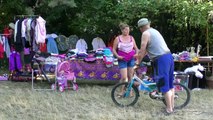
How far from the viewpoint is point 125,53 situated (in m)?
7.89

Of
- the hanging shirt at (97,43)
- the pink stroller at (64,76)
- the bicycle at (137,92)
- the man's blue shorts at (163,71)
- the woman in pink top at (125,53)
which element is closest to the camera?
the man's blue shorts at (163,71)

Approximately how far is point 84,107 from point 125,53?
4.73 ft

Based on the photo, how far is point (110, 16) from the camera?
38.2 feet

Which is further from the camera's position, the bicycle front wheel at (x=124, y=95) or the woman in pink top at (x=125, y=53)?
the woman in pink top at (x=125, y=53)

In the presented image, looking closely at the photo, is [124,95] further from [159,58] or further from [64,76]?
[64,76]

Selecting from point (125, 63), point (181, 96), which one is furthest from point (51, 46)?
point (181, 96)

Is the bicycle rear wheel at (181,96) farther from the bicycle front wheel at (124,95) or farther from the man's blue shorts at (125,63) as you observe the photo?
the man's blue shorts at (125,63)

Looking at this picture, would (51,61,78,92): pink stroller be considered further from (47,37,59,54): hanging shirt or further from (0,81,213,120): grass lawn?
(47,37,59,54): hanging shirt

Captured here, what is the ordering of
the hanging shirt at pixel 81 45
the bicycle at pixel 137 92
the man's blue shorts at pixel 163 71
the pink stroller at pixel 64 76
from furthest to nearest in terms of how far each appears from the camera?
1. the hanging shirt at pixel 81 45
2. the pink stroller at pixel 64 76
3. the bicycle at pixel 137 92
4. the man's blue shorts at pixel 163 71

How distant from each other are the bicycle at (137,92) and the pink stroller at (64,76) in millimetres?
2092

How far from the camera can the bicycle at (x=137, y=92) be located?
7.07 metres

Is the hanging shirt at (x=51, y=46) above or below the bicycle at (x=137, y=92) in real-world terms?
above

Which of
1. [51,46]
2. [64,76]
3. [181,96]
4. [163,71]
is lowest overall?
[181,96]

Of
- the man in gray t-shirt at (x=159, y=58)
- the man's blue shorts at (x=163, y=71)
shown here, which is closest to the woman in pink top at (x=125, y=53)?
the man in gray t-shirt at (x=159, y=58)
